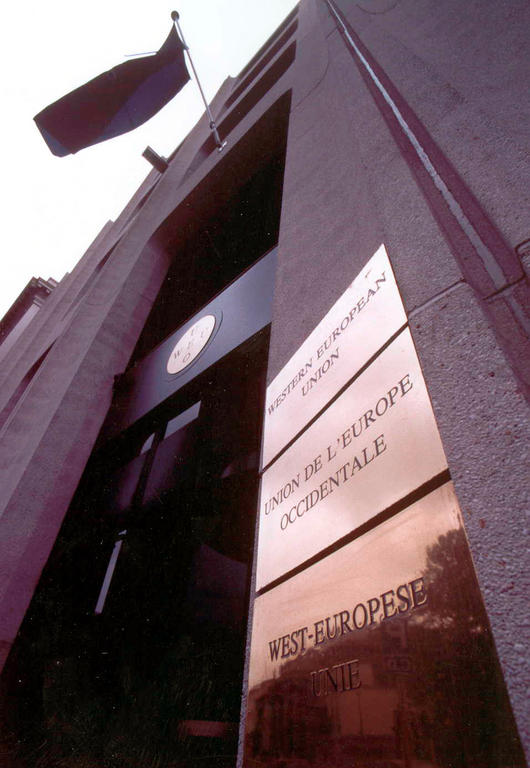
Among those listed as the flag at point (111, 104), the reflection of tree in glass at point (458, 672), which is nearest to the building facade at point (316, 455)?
the reflection of tree in glass at point (458, 672)

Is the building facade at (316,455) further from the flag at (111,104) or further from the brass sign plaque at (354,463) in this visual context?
the flag at (111,104)

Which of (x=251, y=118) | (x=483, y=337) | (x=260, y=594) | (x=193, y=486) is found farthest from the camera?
(x=251, y=118)

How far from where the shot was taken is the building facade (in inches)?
46.5

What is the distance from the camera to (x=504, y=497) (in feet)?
3.68

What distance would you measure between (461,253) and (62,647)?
20.5ft

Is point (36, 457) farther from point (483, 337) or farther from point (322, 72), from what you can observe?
point (322, 72)

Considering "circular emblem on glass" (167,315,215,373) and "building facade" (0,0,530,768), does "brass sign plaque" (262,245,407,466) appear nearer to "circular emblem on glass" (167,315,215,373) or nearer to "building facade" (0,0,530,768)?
"building facade" (0,0,530,768)

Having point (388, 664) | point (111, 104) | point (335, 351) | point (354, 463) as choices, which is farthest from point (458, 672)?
point (111, 104)

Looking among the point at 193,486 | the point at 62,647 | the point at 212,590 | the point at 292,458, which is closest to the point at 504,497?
the point at 292,458

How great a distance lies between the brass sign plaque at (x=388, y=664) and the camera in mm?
989

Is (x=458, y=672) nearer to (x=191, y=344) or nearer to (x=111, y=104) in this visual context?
(x=191, y=344)

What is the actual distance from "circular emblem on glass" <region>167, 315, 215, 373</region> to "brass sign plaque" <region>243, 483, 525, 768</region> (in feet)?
13.2

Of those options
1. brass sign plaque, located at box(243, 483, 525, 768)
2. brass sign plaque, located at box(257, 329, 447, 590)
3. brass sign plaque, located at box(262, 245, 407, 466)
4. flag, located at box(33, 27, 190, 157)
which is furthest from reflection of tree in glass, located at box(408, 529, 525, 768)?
flag, located at box(33, 27, 190, 157)

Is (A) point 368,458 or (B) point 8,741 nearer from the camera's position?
(A) point 368,458
